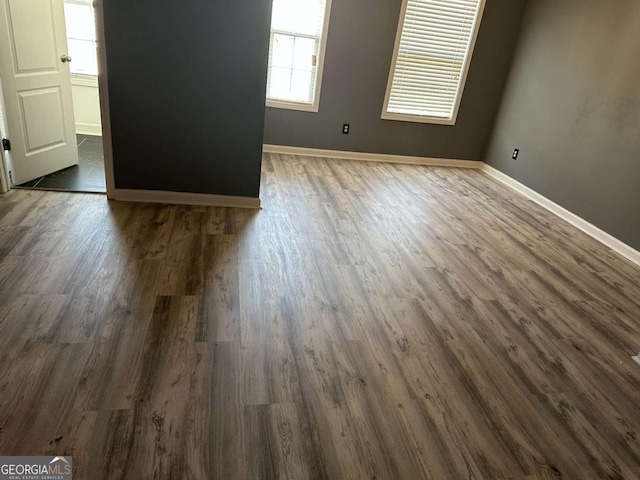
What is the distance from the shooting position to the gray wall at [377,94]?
5.00m

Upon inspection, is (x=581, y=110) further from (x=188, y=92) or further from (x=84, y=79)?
(x=84, y=79)

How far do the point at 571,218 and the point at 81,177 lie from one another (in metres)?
4.67

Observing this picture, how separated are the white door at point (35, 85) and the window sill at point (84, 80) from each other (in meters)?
1.39

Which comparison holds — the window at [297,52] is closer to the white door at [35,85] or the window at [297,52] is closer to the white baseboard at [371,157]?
the white baseboard at [371,157]

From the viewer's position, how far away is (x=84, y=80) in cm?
521

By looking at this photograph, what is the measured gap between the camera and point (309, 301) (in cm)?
250

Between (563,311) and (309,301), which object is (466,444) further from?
(563,311)

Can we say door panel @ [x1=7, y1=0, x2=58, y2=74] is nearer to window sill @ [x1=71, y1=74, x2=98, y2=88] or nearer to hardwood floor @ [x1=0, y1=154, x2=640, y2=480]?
hardwood floor @ [x1=0, y1=154, x2=640, y2=480]

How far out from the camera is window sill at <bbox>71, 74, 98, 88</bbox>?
519 cm

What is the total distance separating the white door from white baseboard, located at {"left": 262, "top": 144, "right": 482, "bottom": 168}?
224cm

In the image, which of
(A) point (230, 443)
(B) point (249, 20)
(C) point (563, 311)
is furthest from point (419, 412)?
(B) point (249, 20)

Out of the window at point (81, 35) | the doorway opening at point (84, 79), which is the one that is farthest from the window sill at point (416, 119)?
the window at point (81, 35)

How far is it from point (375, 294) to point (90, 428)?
5.33 feet

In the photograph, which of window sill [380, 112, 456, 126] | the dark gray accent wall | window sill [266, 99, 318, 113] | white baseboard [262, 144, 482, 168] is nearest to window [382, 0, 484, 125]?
window sill [380, 112, 456, 126]
